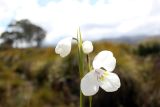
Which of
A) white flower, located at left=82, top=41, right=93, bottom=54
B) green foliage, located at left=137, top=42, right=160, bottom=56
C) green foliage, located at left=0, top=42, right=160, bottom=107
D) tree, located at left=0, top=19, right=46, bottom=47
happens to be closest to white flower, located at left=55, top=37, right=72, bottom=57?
white flower, located at left=82, top=41, right=93, bottom=54

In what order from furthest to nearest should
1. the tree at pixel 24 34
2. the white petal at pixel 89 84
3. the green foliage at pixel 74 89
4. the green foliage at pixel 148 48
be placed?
the tree at pixel 24 34
the green foliage at pixel 148 48
the green foliage at pixel 74 89
the white petal at pixel 89 84

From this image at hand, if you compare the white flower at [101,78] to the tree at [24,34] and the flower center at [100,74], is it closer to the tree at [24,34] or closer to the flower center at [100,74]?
the flower center at [100,74]

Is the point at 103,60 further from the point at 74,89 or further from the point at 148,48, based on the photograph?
the point at 148,48

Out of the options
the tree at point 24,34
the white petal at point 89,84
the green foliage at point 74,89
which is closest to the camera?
the white petal at point 89,84

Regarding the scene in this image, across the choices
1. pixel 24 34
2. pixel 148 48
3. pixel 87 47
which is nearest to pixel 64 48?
pixel 87 47

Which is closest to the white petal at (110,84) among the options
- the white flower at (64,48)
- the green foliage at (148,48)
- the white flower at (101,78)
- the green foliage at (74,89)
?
the white flower at (101,78)

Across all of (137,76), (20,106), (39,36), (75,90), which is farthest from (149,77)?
(39,36)

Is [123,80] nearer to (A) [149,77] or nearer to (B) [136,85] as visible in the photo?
(B) [136,85]
